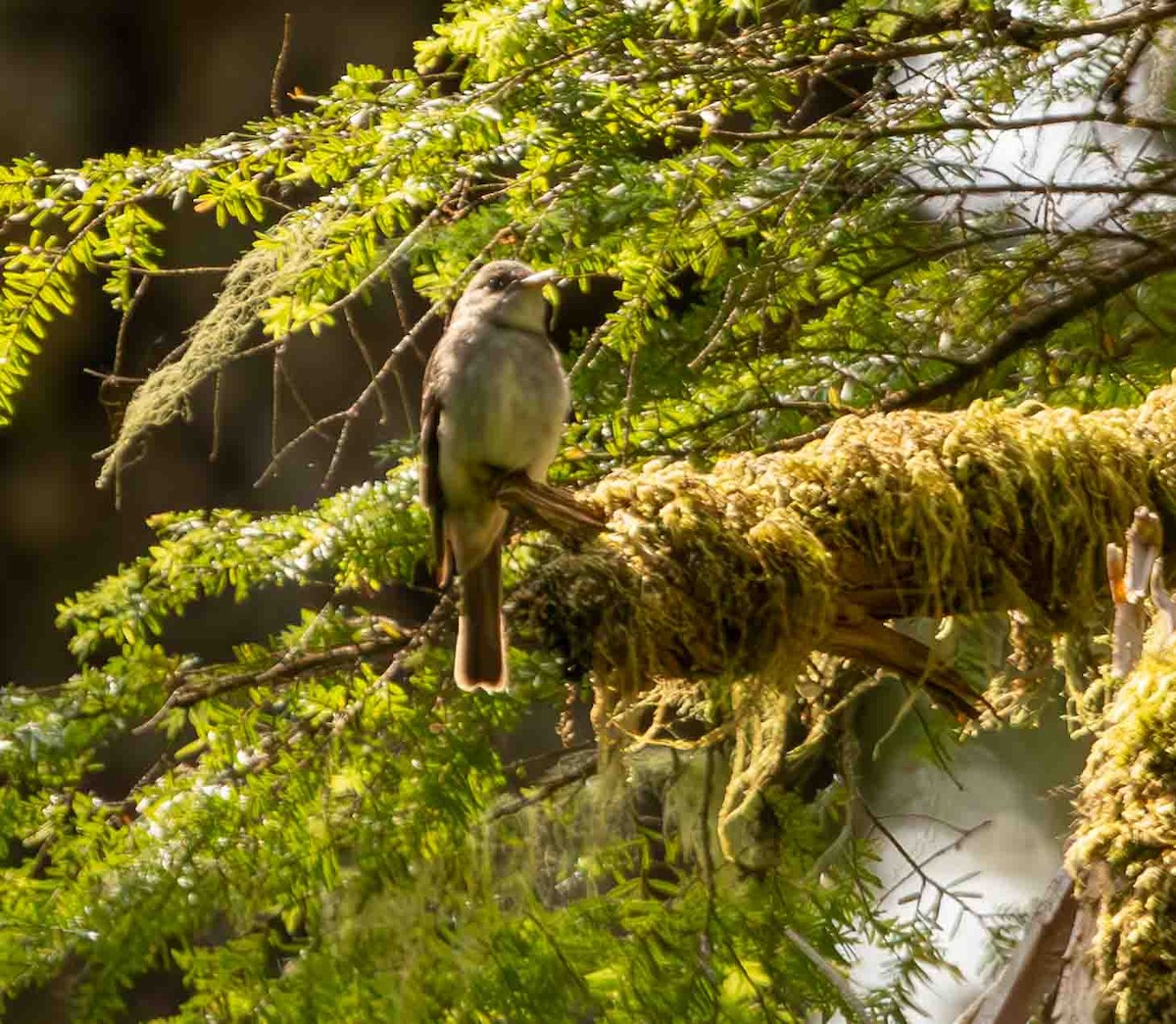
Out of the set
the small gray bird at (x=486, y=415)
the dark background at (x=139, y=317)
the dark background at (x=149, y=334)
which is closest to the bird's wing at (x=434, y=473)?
the small gray bird at (x=486, y=415)

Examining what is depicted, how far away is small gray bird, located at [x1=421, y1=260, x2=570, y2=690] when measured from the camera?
3.54 m

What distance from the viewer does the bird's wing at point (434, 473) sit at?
329 cm

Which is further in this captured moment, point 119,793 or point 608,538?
point 119,793

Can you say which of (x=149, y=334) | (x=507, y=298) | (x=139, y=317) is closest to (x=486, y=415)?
(x=507, y=298)

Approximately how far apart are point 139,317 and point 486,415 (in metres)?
4.62

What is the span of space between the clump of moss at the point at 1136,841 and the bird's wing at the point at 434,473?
1443 millimetres

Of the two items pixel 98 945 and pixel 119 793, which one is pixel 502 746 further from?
pixel 98 945

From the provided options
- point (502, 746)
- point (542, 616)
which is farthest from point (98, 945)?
point (502, 746)

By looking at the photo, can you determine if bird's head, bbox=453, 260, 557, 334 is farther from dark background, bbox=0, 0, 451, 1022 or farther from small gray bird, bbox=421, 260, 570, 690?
dark background, bbox=0, 0, 451, 1022

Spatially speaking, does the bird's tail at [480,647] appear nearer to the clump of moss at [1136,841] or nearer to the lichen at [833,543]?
the lichen at [833,543]

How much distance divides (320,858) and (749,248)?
1981mm

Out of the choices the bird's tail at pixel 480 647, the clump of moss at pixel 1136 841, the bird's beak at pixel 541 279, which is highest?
the bird's beak at pixel 541 279

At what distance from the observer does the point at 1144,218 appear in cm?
416

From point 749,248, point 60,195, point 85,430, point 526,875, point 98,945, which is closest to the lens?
point 98,945
